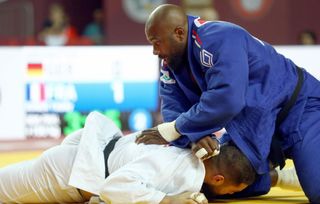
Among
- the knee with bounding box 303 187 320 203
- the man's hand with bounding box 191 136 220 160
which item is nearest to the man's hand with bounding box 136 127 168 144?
the man's hand with bounding box 191 136 220 160

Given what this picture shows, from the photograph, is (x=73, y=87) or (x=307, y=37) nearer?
(x=73, y=87)

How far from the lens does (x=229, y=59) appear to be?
4.23 meters

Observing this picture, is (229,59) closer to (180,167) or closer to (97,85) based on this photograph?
(180,167)

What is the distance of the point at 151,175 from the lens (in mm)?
4215

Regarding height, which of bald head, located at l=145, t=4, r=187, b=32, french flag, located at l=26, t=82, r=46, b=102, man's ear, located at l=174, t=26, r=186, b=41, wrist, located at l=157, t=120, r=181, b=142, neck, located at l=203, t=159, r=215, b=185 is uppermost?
bald head, located at l=145, t=4, r=187, b=32

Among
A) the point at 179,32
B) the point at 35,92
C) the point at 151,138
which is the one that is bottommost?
the point at 35,92

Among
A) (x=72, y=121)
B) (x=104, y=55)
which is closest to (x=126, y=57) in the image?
(x=104, y=55)

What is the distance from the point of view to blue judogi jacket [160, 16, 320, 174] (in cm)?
422

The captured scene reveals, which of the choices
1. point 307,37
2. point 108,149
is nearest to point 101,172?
point 108,149

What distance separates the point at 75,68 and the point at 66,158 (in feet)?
16.8

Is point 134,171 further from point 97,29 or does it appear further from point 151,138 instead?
point 97,29

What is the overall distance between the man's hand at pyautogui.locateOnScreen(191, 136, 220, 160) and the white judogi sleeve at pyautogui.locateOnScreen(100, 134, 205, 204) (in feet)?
0.22

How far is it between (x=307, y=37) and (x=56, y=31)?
4.08 metres

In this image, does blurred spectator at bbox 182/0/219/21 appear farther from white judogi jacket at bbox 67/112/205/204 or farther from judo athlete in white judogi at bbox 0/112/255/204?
white judogi jacket at bbox 67/112/205/204
